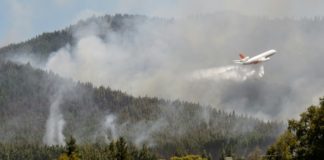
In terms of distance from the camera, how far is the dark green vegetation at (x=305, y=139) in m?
73.1

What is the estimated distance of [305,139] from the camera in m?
76.4

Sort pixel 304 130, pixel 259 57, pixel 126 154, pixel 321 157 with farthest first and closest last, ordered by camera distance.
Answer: pixel 259 57
pixel 126 154
pixel 304 130
pixel 321 157

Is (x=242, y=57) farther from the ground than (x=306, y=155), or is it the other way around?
(x=242, y=57)

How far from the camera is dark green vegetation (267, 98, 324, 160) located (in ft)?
240

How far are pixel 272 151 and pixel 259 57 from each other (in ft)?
282

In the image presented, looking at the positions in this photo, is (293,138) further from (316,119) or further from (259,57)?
(259,57)

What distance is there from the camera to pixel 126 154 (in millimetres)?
126125

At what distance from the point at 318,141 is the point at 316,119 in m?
2.81

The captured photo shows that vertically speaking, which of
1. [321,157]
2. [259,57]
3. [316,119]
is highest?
[259,57]

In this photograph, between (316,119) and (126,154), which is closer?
(316,119)

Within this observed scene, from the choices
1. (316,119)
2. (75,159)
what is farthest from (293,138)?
(75,159)

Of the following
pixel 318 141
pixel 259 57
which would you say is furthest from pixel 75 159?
pixel 259 57

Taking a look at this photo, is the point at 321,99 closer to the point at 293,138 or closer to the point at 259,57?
the point at 293,138

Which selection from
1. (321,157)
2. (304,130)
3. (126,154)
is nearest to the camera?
(321,157)
